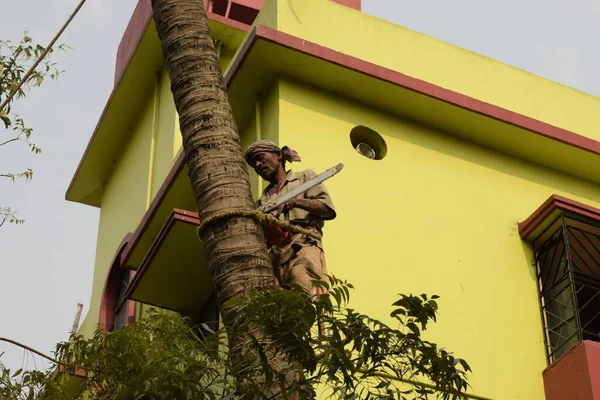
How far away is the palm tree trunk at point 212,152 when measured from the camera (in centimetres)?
664

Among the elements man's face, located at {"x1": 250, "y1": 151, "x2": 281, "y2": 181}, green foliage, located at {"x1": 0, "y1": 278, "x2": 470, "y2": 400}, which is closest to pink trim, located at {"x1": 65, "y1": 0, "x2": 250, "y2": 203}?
man's face, located at {"x1": 250, "y1": 151, "x2": 281, "y2": 181}

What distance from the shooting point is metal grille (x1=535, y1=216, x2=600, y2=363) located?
10.9 meters

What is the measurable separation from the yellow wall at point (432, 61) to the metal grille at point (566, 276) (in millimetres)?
1500

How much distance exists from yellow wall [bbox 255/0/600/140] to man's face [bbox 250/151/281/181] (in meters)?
2.57

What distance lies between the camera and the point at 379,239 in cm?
1054

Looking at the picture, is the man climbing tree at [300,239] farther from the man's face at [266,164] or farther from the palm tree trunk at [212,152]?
the palm tree trunk at [212,152]

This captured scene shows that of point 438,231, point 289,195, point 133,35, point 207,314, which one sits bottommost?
point 289,195

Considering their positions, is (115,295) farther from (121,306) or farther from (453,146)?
(453,146)

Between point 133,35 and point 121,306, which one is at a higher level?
point 133,35

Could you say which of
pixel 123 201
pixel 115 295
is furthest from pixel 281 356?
pixel 123 201

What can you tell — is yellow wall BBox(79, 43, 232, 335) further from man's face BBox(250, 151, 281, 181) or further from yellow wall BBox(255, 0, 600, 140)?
man's face BBox(250, 151, 281, 181)

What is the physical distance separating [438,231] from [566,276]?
1160 millimetres

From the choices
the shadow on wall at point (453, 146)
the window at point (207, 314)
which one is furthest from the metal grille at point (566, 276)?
the window at point (207, 314)

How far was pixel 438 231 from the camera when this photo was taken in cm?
1096
